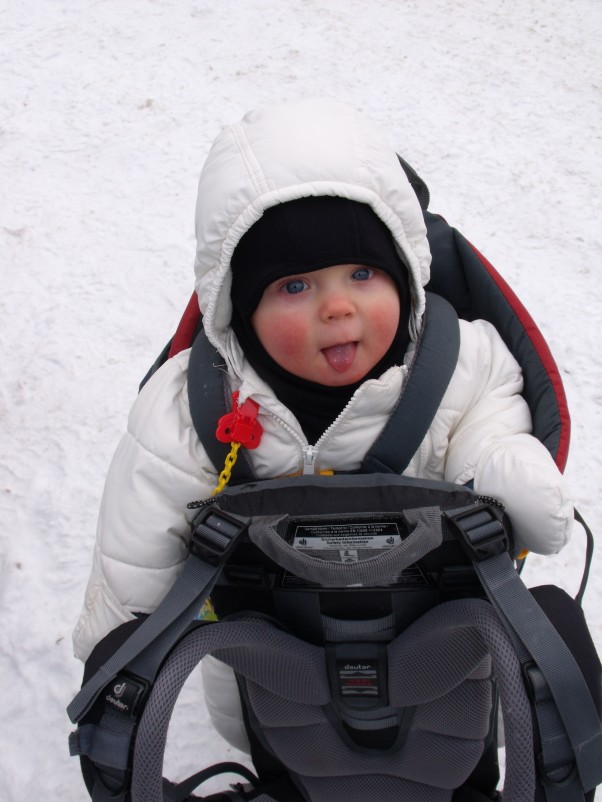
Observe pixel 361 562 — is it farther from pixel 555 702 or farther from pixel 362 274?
pixel 362 274

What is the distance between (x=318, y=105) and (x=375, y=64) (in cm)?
223

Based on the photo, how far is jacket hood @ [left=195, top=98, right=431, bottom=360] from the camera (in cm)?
95

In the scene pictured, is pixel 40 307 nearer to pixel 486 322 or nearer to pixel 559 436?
pixel 486 322

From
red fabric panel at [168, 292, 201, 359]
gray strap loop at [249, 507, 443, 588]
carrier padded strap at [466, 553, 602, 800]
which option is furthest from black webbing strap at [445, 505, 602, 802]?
red fabric panel at [168, 292, 201, 359]

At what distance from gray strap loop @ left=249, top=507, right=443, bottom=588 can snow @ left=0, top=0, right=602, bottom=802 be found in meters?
0.88

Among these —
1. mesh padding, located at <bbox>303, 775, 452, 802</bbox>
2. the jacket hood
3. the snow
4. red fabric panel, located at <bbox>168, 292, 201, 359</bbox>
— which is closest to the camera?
the jacket hood

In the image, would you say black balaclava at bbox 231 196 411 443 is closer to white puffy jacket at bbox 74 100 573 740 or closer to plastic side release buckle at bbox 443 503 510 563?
white puffy jacket at bbox 74 100 573 740

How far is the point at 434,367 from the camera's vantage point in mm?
1071

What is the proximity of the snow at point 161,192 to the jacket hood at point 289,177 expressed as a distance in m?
1.03

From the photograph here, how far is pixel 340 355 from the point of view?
1015 millimetres

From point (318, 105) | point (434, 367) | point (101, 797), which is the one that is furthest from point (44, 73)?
point (101, 797)

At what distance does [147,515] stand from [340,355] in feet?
1.19

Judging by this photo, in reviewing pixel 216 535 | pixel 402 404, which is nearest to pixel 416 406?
pixel 402 404

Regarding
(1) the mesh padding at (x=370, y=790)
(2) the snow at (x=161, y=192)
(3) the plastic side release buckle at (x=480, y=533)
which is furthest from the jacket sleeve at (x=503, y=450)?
(2) the snow at (x=161, y=192)
